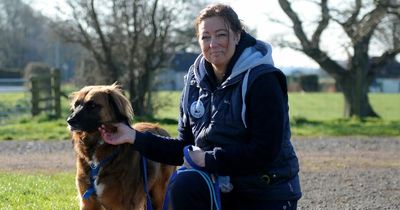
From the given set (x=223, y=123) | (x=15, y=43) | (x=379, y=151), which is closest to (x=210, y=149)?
(x=223, y=123)

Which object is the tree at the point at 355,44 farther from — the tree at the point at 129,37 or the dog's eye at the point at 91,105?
the dog's eye at the point at 91,105

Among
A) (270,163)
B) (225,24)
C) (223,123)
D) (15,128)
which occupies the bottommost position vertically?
(15,128)

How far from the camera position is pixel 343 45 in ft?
72.0

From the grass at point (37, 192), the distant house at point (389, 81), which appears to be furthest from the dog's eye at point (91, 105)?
the distant house at point (389, 81)

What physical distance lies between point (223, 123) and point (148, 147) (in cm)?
68

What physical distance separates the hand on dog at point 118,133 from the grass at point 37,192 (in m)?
1.99

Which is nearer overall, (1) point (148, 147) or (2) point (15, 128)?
(1) point (148, 147)

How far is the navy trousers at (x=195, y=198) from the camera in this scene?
4.29 meters

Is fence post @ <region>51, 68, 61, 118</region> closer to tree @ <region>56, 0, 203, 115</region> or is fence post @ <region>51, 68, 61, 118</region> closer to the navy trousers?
tree @ <region>56, 0, 203, 115</region>

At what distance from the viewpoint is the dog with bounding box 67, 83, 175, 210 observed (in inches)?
208

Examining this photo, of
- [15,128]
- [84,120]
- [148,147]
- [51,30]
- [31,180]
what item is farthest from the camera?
[51,30]

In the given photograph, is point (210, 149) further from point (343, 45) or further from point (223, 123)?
point (343, 45)

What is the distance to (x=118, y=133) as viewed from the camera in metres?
4.82

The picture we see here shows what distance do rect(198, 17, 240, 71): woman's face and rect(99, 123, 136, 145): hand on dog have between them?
2.78ft
